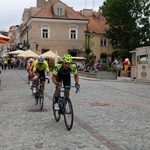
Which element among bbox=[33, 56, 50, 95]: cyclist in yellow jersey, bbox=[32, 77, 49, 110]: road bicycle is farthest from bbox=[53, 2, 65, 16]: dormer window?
bbox=[32, 77, 49, 110]: road bicycle

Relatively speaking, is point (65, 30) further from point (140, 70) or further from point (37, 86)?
point (37, 86)

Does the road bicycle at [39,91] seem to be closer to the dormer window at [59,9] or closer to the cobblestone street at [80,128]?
the cobblestone street at [80,128]

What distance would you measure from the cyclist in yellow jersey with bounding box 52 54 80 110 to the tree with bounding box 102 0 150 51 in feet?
147

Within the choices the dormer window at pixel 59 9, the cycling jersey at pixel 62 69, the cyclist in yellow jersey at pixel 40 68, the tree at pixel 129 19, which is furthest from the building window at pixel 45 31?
the cycling jersey at pixel 62 69

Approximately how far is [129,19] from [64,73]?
4680 centimetres

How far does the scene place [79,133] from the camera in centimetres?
808

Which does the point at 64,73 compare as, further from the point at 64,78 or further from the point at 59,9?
the point at 59,9

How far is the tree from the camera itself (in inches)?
2122

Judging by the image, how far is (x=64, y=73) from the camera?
9.24 m

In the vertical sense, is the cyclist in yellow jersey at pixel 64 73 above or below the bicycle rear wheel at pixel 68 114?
above

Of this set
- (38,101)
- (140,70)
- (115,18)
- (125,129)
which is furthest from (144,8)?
(125,129)

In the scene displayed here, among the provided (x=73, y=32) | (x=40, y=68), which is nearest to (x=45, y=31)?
(x=73, y=32)

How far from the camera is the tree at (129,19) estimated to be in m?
53.9

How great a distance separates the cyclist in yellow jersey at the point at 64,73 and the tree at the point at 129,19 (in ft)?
147
